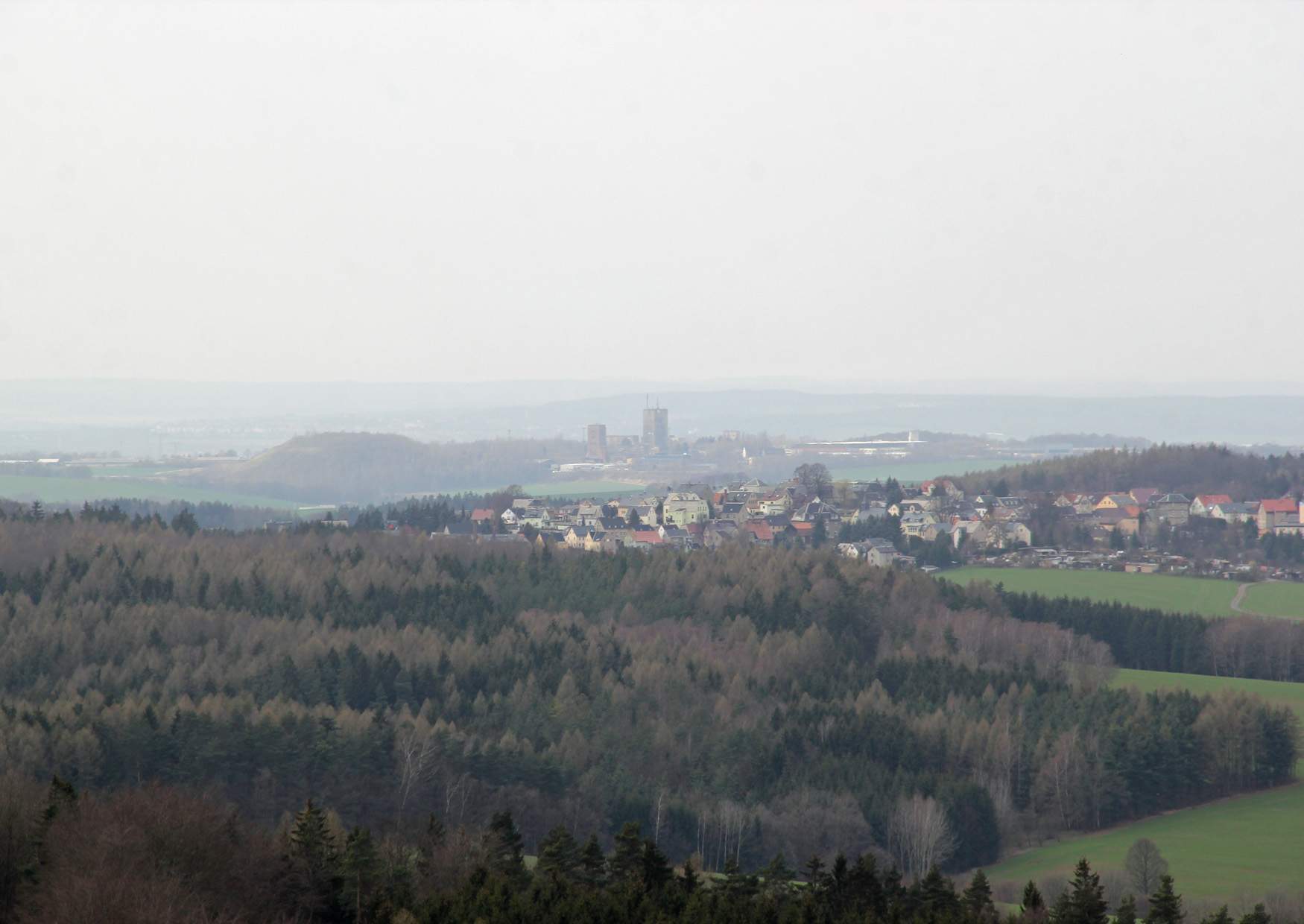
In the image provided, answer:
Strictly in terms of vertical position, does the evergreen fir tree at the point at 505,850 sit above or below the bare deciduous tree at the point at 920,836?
above

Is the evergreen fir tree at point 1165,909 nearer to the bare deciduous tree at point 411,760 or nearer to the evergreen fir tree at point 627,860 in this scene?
the evergreen fir tree at point 627,860

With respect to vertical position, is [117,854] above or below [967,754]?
above

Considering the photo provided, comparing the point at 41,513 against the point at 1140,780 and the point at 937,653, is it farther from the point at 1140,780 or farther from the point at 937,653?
the point at 1140,780

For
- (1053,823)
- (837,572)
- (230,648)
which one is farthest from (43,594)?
(1053,823)

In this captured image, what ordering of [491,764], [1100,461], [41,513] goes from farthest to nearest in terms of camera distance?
1. [1100,461]
2. [41,513]
3. [491,764]

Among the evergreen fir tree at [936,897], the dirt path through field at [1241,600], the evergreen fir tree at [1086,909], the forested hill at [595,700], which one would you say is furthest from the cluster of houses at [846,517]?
the evergreen fir tree at [1086,909]

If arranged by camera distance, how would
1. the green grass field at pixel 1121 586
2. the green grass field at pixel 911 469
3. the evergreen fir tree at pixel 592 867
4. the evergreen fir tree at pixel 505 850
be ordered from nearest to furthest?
the evergreen fir tree at pixel 505 850 → the evergreen fir tree at pixel 592 867 → the green grass field at pixel 1121 586 → the green grass field at pixel 911 469

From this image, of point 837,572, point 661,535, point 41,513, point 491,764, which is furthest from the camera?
point 661,535
